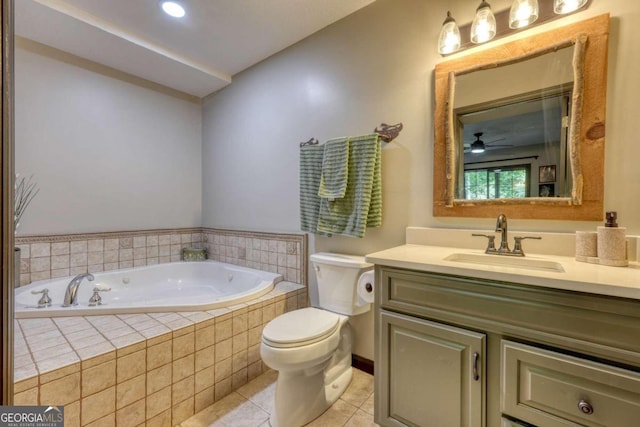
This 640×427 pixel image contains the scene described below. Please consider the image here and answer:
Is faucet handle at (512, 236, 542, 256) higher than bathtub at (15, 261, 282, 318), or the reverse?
faucet handle at (512, 236, 542, 256)

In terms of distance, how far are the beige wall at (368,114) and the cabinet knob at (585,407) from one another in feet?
2.45

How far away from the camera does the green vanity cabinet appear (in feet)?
2.57

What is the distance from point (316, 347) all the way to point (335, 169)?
1.09 meters

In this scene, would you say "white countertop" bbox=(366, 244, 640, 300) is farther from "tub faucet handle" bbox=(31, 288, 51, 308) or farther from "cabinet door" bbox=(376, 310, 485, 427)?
"tub faucet handle" bbox=(31, 288, 51, 308)

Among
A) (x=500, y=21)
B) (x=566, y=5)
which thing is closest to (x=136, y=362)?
(x=500, y=21)

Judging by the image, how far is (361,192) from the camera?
1.79m

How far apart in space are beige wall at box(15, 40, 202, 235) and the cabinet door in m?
2.57

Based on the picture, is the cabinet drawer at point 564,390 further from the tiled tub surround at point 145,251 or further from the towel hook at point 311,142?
the towel hook at point 311,142

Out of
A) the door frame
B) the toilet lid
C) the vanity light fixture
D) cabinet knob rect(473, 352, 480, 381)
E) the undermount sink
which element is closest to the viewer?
the door frame

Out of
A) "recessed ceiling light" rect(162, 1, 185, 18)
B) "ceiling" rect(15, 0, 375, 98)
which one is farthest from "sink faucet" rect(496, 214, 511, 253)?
"recessed ceiling light" rect(162, 1, 185, 18)

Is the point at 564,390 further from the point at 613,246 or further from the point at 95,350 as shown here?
the point at 95,350

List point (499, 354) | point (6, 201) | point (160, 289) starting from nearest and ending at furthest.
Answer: point (6, 201)
point (499, 354)
point (160, 289)

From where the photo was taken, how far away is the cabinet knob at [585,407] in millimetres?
802

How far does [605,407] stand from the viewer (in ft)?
2.58
